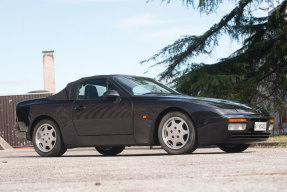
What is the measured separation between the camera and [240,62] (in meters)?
14.8

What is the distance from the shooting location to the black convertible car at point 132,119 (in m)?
8.34

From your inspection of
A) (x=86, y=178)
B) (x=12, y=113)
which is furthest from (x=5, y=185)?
(x=12, y=113)

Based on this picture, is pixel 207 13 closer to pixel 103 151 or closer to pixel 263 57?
pixel 263 57

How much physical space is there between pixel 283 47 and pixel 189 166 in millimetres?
7907

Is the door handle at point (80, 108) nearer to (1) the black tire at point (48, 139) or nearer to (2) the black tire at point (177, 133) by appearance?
(1) the black tire at point (48, 139)

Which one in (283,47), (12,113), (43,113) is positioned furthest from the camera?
(12,113)

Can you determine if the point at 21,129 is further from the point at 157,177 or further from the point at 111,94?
the point at 157,177

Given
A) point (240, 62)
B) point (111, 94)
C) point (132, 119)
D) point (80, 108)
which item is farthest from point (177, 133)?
point (240, 62)

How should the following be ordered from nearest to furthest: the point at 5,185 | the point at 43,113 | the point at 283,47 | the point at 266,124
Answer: the point at 5,185, the point at 266,124, the point at 43,113, the point at 283,47

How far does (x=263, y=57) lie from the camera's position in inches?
576

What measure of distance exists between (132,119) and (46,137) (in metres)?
1.85

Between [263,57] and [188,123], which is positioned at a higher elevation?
[263,57]

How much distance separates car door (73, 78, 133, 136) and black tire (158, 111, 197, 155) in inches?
25.1

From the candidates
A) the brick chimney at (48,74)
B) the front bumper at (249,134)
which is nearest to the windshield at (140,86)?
the front bumper at (249,134)
